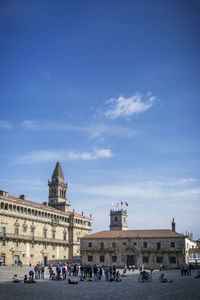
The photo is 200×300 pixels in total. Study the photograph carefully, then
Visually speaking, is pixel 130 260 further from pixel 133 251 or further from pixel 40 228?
pixel 40 228

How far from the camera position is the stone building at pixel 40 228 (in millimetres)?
56344

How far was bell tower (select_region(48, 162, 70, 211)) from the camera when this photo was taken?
82.1 meters

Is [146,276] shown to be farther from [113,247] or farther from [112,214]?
[112,214]

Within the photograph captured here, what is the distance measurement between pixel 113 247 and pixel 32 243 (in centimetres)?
1528

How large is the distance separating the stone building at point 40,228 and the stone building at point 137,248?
8.70 m

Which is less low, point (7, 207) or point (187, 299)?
point (7, 207)

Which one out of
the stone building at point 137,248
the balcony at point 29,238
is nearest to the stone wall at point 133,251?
the stone building at point 137,248

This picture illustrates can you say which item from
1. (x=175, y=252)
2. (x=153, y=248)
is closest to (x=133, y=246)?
(x=153, y=248)

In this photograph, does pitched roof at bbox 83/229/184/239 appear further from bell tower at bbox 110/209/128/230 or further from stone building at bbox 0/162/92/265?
bell tower at bbox 110/209/128/230

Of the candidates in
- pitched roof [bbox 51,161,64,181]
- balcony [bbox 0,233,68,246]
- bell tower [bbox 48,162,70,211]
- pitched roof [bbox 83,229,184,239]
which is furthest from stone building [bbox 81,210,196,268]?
pitched roof [bbox 51,161,64,181]

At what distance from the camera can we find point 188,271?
39.7 meters

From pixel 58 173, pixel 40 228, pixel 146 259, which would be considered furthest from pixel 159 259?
pixel 58 173

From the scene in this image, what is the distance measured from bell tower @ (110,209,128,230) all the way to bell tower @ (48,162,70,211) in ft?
81.5

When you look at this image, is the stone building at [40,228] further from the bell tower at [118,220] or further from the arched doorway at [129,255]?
the bell tower at [118,220]
